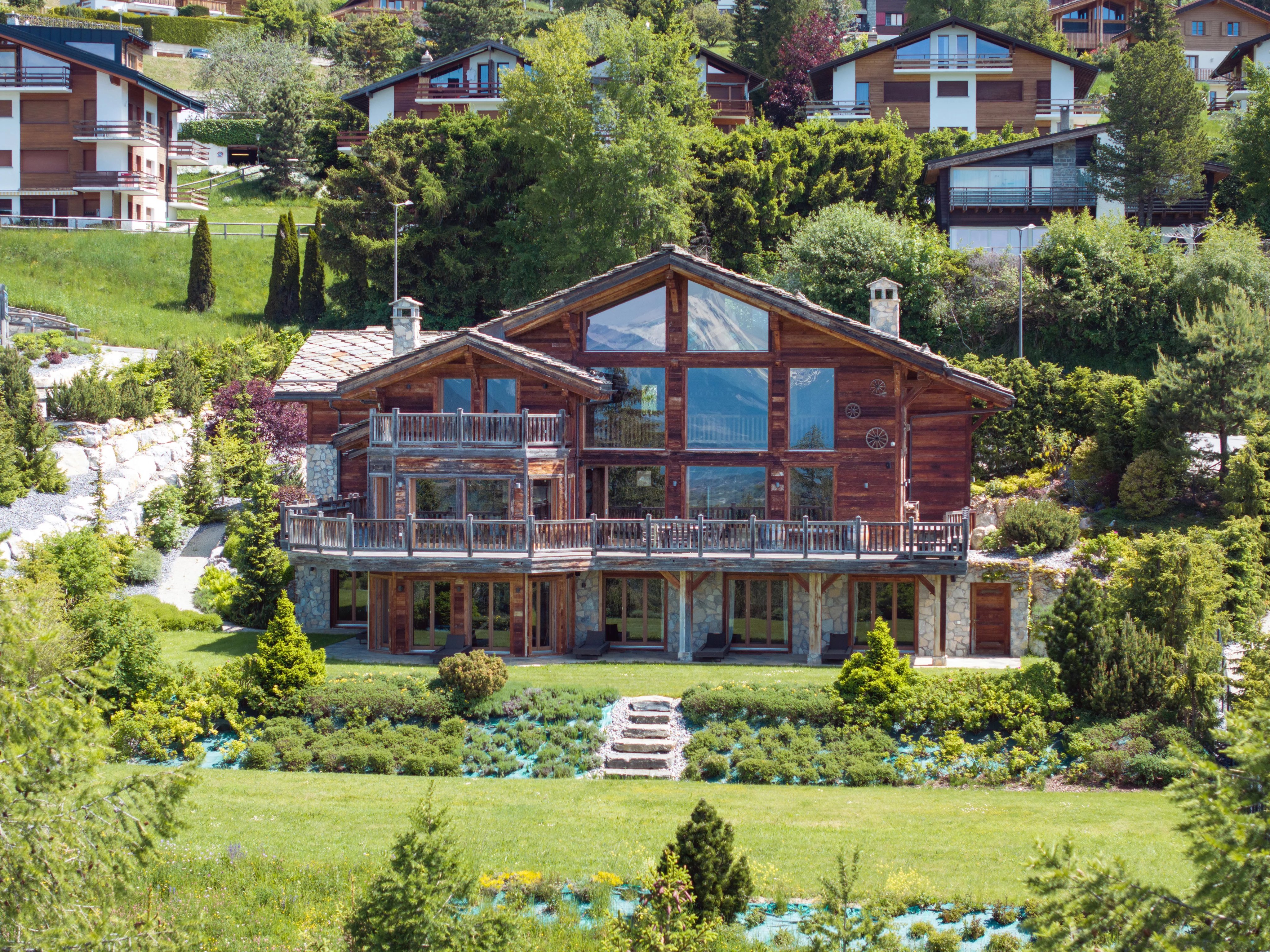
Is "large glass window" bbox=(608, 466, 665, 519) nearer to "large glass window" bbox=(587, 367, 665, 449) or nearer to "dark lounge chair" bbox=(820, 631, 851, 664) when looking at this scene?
"large glass window" bbox=(587, 367, 665, 449)

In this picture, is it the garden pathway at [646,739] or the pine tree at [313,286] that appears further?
the pine tree at [313,286]

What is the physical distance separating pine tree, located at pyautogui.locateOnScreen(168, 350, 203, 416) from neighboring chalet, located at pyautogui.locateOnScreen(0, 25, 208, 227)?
2200 cm

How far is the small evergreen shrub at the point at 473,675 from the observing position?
88.4 feet

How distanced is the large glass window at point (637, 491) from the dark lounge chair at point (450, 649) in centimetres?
511

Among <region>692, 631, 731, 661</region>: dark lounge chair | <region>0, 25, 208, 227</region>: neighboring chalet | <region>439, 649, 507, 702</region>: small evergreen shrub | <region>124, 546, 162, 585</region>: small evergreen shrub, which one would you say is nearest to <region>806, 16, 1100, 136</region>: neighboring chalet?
<region>0, 25, 208, 227</region>: neighboring chalet

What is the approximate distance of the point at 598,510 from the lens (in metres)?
34.1

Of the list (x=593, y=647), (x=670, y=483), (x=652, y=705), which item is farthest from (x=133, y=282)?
(x=652, y=705)

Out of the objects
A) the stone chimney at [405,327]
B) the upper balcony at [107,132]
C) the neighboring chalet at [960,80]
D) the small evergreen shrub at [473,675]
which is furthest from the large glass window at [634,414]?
the upper balcony at [107,132]

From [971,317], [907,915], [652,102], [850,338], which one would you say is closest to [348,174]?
[652,102]

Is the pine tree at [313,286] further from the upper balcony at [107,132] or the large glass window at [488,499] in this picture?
the large glass window at [488,499]

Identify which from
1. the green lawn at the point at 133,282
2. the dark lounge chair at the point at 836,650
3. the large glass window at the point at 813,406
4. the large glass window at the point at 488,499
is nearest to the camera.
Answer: the dark lounge chair at the point at 836,650

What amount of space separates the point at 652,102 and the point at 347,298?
15041 millimetres

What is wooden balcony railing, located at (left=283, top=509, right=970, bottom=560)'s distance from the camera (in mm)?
30969

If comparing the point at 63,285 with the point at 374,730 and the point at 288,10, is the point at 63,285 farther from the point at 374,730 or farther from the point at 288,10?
the point at 288,10
